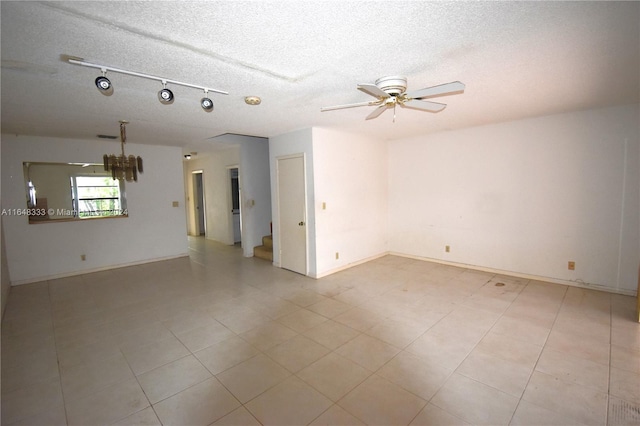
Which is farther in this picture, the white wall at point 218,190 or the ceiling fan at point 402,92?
the white wall at point 218,190

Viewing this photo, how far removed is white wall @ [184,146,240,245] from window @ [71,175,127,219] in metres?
2.36

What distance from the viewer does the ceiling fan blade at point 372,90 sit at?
204 centimetres

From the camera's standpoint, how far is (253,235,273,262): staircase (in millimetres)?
5863

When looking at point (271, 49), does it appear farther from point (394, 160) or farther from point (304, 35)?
point (394, 160)

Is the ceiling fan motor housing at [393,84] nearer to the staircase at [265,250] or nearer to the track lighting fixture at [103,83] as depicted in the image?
the track lighting fixture at [103,83]

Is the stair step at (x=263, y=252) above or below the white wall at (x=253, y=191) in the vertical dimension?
below

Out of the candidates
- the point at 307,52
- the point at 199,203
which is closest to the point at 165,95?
the point at 307,52

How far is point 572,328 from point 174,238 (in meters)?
6.64

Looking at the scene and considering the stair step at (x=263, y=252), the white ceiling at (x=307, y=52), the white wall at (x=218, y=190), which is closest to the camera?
the white ceiling at (x=307, y=52)

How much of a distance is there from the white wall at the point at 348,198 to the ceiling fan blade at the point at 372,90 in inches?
88.1

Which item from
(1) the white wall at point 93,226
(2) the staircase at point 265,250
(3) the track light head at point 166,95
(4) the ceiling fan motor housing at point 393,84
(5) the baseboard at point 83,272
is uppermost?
(4) the ceiling fan motor housing at point 393,84

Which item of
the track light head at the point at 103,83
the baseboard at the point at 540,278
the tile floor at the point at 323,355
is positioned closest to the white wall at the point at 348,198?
the tile floor at the point at 323,355

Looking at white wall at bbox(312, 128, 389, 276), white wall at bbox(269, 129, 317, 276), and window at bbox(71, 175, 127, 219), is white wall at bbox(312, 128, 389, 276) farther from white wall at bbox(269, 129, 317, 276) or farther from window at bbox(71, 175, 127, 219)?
window at bbox(71, 175, 127, 219)

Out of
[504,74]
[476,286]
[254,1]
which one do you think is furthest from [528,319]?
[254,1]
